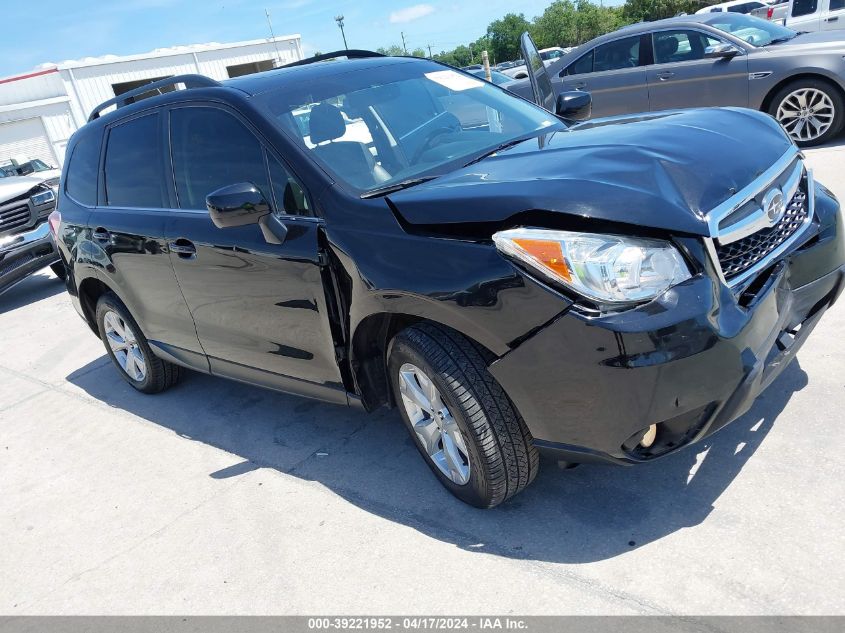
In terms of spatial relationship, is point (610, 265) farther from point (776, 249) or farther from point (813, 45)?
point (813, 45)

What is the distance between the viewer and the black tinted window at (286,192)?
3.10 metres

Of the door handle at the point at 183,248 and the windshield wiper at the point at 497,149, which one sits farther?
the door handle at the point at 183,248

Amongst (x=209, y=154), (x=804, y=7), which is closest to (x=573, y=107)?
(x=209, y=154)

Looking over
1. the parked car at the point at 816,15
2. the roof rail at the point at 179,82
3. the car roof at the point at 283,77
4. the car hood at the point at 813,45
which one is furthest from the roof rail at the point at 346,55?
the parked car at the point at 816,15

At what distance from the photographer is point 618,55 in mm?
9227

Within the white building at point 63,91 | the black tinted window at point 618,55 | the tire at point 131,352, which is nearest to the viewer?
the tire at point 131,352

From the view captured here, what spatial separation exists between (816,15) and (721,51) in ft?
20.5

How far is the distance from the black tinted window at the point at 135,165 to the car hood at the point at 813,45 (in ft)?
22.7

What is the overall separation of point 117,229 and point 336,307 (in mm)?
1955

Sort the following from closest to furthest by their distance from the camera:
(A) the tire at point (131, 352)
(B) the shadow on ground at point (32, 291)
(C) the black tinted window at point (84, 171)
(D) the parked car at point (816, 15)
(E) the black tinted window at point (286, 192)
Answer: (E) the black tinted window at point (286, 192), (C) the black tinted window at point (84, 171), (A) the tire at point (131, 352), (B) the shadow on ground at point (32, 291), (D) the parked car at point (816, 15)

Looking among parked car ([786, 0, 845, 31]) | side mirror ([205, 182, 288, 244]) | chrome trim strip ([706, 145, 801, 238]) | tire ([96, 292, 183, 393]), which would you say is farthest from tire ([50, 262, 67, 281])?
parked car ([786, 0, 845, 31])

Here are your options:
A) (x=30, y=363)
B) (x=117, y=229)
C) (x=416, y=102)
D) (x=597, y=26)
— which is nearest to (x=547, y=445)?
(x=416, y=102)

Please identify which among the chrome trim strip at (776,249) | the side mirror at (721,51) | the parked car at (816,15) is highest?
the chrome trim strip at (776,249)

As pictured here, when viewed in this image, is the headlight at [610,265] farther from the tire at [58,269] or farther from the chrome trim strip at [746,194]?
the tire at [58,269]
